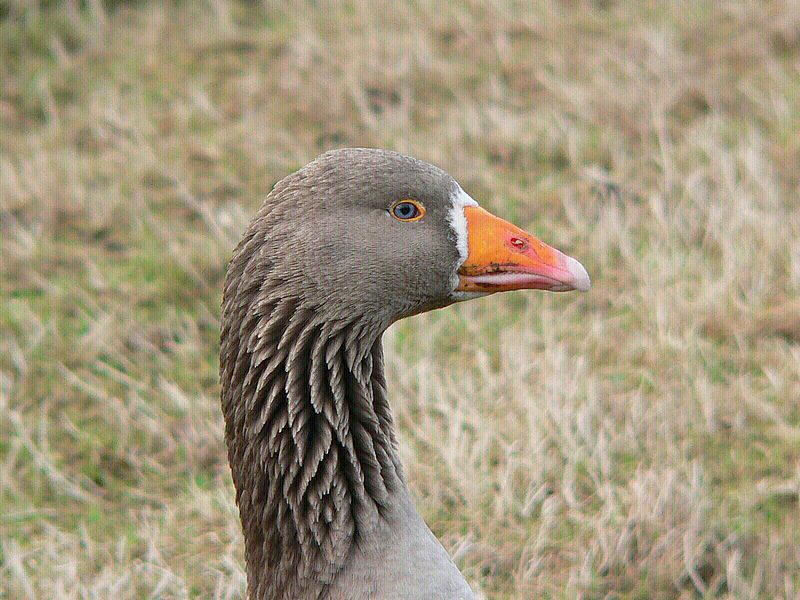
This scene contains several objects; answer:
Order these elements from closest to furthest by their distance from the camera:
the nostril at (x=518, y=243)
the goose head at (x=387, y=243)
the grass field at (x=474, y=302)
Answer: the goose head at (x=387, y=243)
the nostril at (x=518, y=243)
the grass field at (x=474, y=302)

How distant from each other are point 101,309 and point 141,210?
871mm

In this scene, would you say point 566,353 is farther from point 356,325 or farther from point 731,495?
point 356,325

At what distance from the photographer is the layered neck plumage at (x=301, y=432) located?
9.52ft

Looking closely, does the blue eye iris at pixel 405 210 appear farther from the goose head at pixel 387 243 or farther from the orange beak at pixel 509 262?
the orange beak at pixel 509 262

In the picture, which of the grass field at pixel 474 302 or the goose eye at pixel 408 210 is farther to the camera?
the grass field at pixel 474 302

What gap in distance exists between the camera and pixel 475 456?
14.0 feet

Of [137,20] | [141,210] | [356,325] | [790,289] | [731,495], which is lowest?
[731,495]

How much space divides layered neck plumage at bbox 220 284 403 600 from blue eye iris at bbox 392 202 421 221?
0.30 metres

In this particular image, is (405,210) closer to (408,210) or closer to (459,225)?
(408,210)

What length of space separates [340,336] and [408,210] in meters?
0.38

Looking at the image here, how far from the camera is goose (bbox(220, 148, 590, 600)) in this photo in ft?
9.48

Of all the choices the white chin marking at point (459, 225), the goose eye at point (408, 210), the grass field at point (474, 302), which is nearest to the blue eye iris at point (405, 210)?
the goose eye at point (408, 210)

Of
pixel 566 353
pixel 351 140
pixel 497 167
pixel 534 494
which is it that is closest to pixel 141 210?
pixel 351 140

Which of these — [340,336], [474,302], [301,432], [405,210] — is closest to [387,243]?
[405,210]
